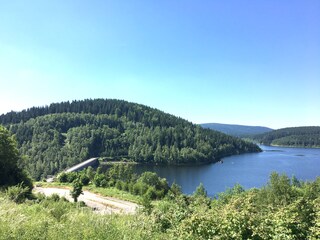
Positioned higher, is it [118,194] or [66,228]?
[66,228]

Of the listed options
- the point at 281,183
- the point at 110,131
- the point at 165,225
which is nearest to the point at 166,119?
the point at 110,131

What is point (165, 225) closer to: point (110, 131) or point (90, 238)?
point (90, 238)

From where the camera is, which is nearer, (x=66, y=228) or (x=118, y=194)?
(x=66, y=228)

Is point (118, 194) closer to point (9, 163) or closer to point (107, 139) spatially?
point (9, 163)

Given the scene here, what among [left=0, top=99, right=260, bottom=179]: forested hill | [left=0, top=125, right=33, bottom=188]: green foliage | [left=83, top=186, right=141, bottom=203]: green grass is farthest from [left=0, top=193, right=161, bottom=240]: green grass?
[left=0, top=99, right=260, bottom=179]: forested hill

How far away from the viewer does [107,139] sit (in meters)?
145

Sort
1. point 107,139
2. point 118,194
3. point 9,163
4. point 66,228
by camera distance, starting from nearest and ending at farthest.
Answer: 1. point 66,228
2. point 9,163
3. point 118,194
4. point 107,139

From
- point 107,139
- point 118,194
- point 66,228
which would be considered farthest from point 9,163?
point 107,139

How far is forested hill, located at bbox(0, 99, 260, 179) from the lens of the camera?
117062mm

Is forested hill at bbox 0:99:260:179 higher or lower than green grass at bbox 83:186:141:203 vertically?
higher

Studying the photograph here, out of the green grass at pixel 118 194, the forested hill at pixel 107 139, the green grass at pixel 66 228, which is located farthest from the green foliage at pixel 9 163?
the forested hill at pixel 107 139

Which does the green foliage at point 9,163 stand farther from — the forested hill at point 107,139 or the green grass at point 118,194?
the forested hill at point 107,139

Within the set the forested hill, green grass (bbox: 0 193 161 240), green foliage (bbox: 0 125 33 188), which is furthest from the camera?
the forested hill

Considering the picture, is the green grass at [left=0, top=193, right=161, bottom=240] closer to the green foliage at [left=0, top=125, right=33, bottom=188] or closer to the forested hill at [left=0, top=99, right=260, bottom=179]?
the green foliage at [left=0, top=125, right=33, bottom=188]
